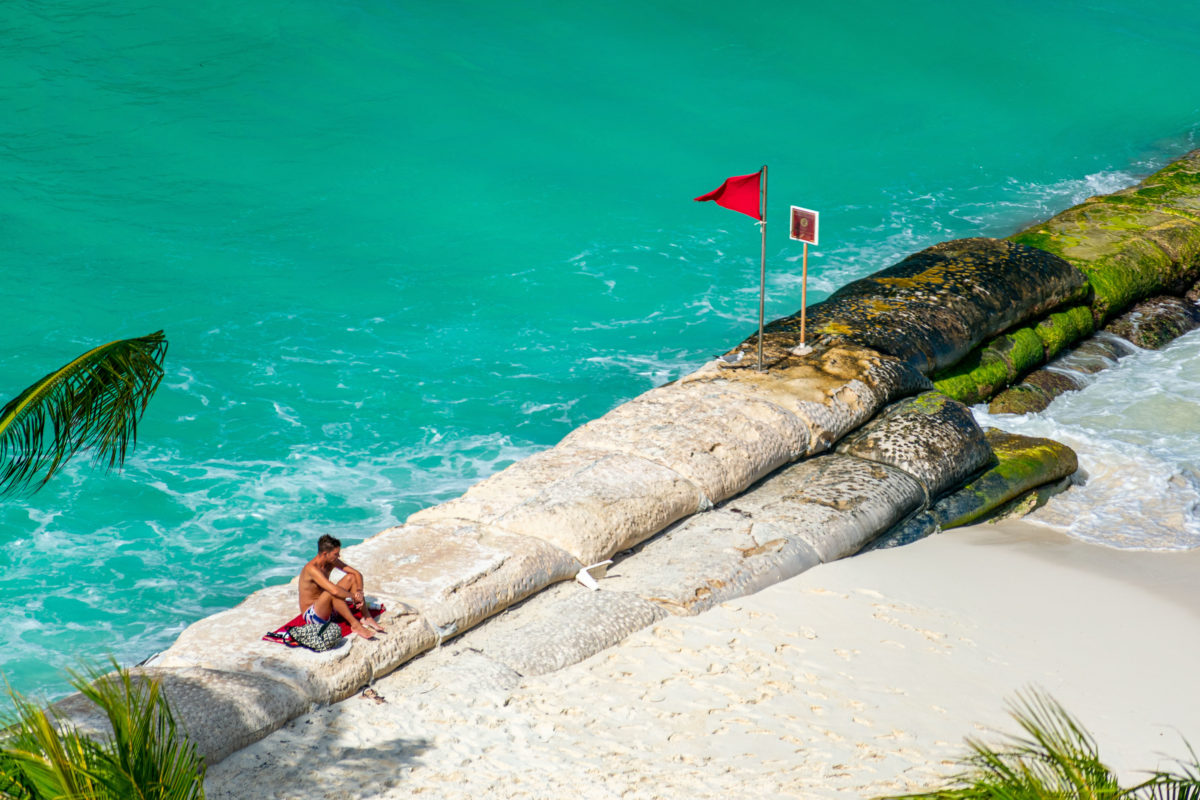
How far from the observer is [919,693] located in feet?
24.1

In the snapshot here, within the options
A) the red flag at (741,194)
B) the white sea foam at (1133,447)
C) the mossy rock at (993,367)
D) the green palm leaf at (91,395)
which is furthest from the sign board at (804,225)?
the green palm leaf at (91,395)

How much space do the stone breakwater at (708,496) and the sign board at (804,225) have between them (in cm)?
116

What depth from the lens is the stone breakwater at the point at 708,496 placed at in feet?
23.6

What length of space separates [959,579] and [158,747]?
649cm

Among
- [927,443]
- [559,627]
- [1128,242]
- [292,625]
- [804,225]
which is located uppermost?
[1128,242]

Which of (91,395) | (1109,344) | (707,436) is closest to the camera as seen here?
(91,395)

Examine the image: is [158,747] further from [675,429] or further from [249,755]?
[675,429]

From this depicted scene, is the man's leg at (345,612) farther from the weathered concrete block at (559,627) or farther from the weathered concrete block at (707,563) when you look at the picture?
the weathered concrete block at (707,563)

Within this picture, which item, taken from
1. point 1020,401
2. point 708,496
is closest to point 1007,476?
point 1020,401

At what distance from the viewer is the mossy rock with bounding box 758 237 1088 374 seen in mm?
11805

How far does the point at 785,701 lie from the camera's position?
23.6ft

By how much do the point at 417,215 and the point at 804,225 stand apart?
338 inches

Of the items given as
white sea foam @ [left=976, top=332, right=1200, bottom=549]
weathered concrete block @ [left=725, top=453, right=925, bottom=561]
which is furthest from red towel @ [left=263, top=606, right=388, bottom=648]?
white sea foam @ [left=976, top=332, right=1200, bottom=549]

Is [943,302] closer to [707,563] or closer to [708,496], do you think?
[708,496]
